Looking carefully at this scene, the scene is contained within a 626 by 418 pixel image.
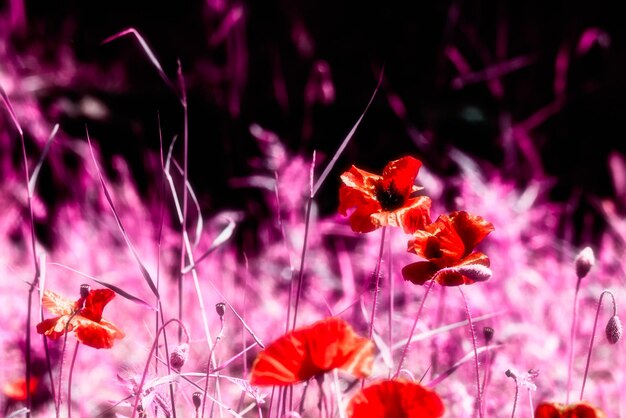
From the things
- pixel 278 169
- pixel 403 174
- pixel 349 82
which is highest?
pixel 349 82

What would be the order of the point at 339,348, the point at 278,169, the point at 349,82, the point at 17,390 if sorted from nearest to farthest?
the point at 339,348 < the point at 17,390 < the point at 278,169 < the point at 349,82

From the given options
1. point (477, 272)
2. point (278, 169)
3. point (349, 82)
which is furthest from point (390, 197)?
point (349, 82)

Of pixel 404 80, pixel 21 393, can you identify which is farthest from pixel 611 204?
pixel 21 393

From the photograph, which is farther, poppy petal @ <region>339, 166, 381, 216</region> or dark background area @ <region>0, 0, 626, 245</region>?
dark background area @ <region>0, 0, 626, 245</region>

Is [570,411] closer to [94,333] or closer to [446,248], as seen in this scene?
A: [446,248]

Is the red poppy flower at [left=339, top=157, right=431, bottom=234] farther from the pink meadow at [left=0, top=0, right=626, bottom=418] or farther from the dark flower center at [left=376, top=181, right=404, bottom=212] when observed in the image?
the pink meadow at [left=0, top=0, right=626, bottom=418]

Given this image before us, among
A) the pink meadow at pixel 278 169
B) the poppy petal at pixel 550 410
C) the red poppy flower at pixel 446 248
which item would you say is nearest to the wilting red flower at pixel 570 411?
the poppy petal at pixel 550 410

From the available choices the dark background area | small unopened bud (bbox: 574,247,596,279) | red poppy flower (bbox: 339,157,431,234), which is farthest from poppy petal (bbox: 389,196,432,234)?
the dark background area
